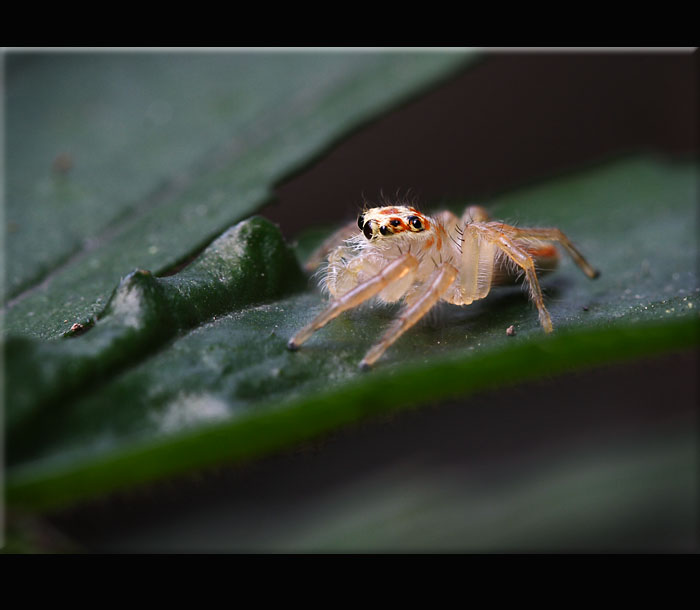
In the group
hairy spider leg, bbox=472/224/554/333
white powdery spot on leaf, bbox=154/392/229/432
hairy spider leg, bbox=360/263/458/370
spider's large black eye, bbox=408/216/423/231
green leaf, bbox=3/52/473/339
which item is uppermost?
green leaf, bbox=3/52/473/339

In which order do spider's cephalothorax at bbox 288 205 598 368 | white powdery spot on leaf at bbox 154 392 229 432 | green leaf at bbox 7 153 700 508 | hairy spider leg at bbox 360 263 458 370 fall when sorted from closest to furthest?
green leaf at bbox 7 153 700 508 < white powdery spot on leaf at bbox 154 392 229 432 < hairy spider leg at bbox 360 263 458 370 < spider's cephalothorax at bbox 288 205 598 368

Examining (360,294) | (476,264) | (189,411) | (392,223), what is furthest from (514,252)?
(189,411)

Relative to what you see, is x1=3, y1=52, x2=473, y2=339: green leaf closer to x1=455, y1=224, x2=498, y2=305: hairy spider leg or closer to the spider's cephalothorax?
the spider's cephalothorax

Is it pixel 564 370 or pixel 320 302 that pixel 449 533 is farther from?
pixel 564 370

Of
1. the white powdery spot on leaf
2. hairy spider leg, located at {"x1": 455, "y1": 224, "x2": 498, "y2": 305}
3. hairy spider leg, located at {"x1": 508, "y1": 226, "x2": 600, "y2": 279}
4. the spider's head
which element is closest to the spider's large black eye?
the spider's head

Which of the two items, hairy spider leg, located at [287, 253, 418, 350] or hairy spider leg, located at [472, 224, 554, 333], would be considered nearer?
hairy spider leg, located at [287, 253, 418, 350]

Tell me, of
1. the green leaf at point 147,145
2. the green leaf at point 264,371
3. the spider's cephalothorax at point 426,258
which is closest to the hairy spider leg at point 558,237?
the spider's cephalothorax at point 426,258

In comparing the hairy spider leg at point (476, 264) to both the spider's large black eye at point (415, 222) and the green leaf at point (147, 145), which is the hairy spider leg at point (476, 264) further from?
the green leaf at point (147, 145)
